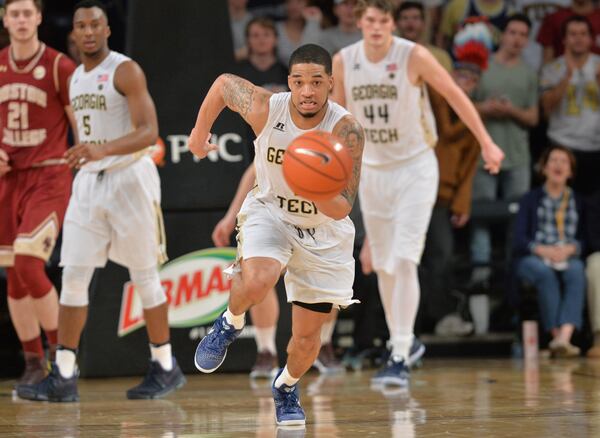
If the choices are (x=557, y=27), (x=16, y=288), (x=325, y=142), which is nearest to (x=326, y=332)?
(x=16, y=288)

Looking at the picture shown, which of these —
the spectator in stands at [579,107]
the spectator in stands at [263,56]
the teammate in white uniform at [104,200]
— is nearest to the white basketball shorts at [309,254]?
the teammate in white uniform at [104,200]

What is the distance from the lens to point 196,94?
8602mm

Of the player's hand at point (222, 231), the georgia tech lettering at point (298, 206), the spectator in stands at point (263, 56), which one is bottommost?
the player's hand at point (222, 231)

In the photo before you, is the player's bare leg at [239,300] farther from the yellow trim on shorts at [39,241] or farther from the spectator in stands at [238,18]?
the spectator in stands at [238,18]

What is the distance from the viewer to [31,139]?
718cm

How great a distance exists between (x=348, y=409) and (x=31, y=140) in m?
2.63

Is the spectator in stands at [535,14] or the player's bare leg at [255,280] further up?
the spectator in stands at [535,14]

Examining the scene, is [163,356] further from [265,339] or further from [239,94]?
[239,94]

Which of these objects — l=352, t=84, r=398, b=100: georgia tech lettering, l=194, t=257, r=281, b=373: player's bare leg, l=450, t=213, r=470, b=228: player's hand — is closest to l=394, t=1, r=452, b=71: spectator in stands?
l=450, t=213, r=470, b=228: player's hand

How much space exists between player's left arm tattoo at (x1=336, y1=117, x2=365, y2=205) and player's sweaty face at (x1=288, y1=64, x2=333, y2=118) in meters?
0.16

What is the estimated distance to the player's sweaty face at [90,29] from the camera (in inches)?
266

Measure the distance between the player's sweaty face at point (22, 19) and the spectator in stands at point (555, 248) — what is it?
442cm

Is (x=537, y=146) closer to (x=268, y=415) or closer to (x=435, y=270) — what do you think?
(x=435, y=270)

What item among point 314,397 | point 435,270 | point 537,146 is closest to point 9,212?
point 314,397
